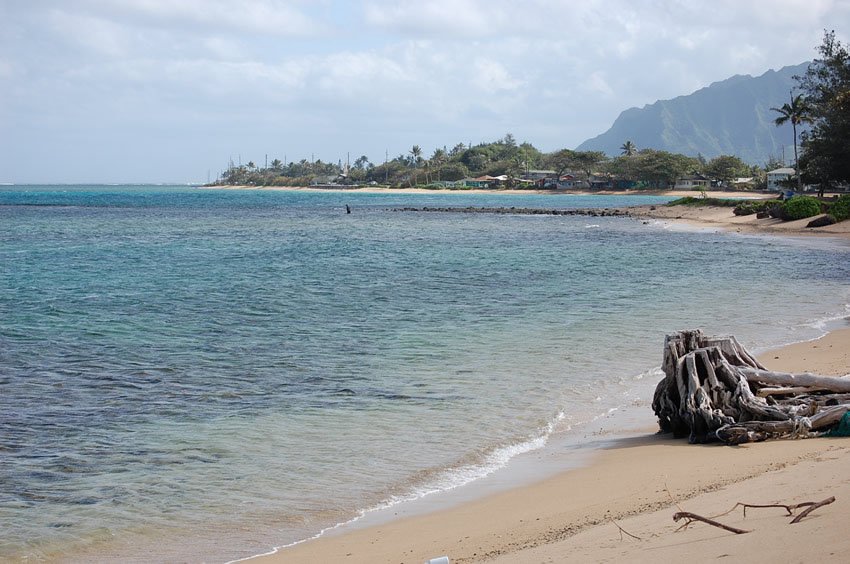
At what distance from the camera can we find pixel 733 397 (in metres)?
10.6

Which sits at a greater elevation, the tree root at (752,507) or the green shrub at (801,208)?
the green shrub at (801,208)

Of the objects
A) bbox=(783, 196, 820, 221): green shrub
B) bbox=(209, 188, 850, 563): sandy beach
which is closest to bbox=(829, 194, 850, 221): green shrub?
bbox=(783, 196, 820, 221): green shrub

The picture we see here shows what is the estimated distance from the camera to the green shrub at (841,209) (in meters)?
57.3

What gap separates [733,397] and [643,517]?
3.91m

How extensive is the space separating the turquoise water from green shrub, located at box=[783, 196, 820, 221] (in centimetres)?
2384

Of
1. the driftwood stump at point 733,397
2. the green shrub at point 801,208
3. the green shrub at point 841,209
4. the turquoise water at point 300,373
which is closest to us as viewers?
the turquoise water at point 300,373

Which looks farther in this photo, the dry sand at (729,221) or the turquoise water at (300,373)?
the dry sand at (729,221)

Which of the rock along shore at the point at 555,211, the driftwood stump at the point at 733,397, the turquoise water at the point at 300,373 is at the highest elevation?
the rock along shore at the point at 555,211

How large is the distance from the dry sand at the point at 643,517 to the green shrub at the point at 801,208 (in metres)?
56.8

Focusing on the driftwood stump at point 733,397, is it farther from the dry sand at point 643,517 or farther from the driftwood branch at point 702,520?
the driftwood branch at point 702,520

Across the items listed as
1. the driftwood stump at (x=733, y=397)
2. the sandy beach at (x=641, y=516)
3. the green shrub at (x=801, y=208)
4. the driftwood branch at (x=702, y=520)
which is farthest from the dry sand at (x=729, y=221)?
the driftwood branch at (x=702, y=520)

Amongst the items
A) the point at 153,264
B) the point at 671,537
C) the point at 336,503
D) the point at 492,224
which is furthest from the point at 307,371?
the point at 492,224

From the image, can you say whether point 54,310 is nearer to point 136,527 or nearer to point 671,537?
point 136,527

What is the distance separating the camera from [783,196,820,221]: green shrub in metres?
61.8
